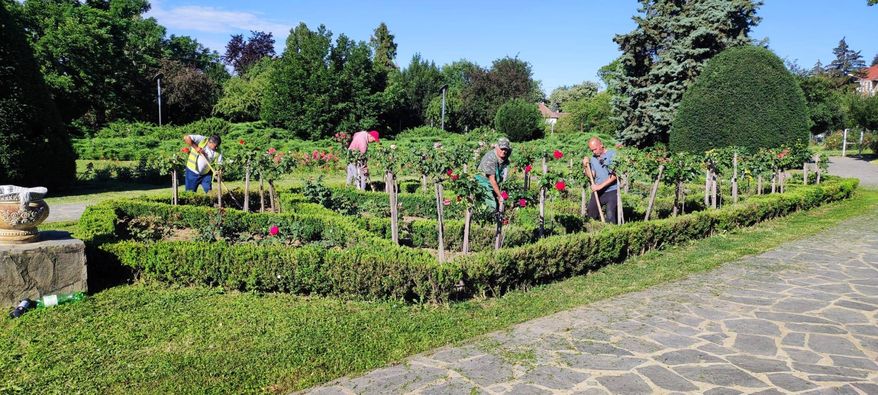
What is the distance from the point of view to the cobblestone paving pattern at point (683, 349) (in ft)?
12.2

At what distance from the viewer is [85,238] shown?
6426mm

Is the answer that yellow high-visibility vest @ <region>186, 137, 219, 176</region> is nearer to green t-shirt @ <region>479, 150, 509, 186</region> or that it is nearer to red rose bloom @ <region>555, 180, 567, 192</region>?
green t-shirt @ <region>479, 150, 509, 186</region>

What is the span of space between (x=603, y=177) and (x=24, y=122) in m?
12.5

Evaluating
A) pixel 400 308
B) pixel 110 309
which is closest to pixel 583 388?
pixel 400 308

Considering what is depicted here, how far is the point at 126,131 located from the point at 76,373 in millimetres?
29275

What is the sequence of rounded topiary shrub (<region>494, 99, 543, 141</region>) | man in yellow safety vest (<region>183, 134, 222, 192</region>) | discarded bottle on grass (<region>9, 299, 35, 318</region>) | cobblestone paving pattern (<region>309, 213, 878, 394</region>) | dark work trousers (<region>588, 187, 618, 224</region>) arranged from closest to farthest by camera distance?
cobblestone paving pattern (<region>309, 213, 878, 394</region>), discarded bottle on grass (<region>9, 299, 35, 318</region>), dark work trousers (<region>588, 187, 618, 224</region>), man in yellow safety vest (<region>183, 134, 222, 192</region>), rounded topiary shrub (<region>494, 99, 543, 141</region>)

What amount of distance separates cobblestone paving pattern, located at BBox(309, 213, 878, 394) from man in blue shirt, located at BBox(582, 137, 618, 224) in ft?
6.91

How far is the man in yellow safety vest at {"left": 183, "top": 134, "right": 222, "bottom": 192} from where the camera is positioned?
32.0 feet

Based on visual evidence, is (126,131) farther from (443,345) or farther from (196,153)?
(443,345)

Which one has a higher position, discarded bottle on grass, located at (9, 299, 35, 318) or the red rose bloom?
the red rose bloom

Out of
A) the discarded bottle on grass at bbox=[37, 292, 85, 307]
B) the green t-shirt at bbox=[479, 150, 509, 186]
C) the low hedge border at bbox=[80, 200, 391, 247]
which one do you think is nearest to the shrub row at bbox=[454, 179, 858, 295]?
the green t-shirt at bbox=[479, 150, 509, 186]

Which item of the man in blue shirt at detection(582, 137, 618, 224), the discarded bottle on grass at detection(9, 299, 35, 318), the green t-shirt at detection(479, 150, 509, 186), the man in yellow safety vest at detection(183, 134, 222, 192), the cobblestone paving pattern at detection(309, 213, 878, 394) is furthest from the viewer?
the man in yellow safety vest at detection(183, 134, 222, 192)

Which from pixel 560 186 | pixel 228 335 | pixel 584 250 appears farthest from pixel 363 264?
pixel 560 186

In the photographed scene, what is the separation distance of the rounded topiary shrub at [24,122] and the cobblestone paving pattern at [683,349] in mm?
12426
